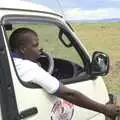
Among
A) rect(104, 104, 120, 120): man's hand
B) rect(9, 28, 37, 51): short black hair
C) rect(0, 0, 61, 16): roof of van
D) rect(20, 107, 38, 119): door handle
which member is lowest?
rect(104, 104, 120, 120): man's hand

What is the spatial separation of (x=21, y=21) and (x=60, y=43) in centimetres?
109

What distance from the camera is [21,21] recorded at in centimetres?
464

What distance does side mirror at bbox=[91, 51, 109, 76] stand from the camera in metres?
5.41

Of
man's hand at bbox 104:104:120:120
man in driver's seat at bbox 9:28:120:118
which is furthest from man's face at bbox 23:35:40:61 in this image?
man's hand at bbox 104:104:120:120

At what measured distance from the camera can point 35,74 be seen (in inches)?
173

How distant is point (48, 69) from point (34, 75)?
33.1 inches

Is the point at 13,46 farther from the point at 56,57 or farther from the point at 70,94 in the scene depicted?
the point at 56,57

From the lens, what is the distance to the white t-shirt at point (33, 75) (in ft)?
14.4

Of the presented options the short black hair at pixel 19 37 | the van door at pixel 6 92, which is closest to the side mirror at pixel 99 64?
the short black hair at pixel 19 37

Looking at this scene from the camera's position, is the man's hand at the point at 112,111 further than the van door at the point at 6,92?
Yes

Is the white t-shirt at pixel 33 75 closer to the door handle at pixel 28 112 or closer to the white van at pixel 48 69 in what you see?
the white van at pixel 48 69

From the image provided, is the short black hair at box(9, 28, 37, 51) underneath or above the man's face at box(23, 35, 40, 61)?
above

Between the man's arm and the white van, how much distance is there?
0.37ft

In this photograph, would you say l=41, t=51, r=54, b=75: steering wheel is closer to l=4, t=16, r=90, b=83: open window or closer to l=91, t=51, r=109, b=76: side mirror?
l=4, t=16, r=90, b=83: open window
